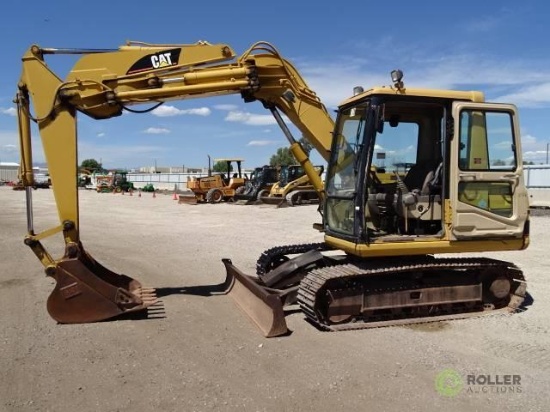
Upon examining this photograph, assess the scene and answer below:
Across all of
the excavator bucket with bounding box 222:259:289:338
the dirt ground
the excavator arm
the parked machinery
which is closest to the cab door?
the dirt ground

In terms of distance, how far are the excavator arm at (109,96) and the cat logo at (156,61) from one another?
1 centimetres

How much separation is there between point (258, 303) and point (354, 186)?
1.92 metres

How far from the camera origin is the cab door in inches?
259

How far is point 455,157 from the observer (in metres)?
6.54

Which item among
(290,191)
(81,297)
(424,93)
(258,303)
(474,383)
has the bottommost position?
(474,383)

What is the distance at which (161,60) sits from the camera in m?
7.09

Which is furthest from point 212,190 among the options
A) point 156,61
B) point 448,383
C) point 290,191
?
point 448,383

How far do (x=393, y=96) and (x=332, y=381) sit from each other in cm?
352

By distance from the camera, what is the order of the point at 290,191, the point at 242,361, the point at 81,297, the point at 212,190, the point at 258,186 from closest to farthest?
the point at 242,361
the point at 81,297
the point at 290,191
the point at 258,186
the point at 212,190

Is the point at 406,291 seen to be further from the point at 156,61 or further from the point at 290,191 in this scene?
the point at 290,191

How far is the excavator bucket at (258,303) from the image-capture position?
6.04m

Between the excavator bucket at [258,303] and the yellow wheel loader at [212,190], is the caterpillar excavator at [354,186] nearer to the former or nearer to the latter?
the excavator bucket at [258,303]

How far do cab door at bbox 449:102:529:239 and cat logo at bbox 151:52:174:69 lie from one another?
150 inches

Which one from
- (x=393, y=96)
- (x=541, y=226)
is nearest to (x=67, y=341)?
(x=393, y=96)
